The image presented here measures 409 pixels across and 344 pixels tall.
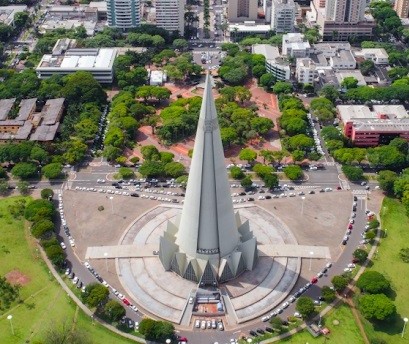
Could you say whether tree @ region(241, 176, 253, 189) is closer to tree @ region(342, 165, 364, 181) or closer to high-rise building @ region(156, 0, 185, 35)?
tree @ region(342, 165, 364, 181)

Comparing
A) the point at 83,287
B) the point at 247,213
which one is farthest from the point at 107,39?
the point at 83,287

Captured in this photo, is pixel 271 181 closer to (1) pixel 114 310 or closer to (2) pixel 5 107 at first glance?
(1) pixel 114 310

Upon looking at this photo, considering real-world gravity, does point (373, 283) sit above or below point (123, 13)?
below

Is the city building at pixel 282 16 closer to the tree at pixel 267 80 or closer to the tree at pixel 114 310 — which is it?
the tree at pixel 267 80

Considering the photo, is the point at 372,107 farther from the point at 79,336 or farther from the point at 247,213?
the point at 79,336

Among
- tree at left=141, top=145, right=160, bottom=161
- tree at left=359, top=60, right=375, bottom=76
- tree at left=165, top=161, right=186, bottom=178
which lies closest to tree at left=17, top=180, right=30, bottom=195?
tree at left=141, top=145, right=160, bottom=161

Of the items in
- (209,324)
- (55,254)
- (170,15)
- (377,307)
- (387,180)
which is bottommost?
(209,324)

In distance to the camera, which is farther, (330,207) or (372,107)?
(372,107)

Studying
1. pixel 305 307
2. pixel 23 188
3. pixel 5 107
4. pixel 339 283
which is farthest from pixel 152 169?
pixel 5 107
